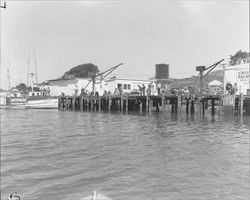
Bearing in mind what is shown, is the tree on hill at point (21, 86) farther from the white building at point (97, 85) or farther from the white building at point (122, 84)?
the white building at point (122, 84)

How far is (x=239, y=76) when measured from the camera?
48.3m

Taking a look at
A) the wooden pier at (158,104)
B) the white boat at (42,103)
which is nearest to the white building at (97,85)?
the wooden pier at (158,104)

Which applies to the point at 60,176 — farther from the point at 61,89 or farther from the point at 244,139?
the point at 61,89

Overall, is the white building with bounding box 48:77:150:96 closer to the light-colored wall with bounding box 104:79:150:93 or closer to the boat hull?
the light-colored wall with bounding box 104:79:150:93

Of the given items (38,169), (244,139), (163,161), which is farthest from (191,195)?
(244,139)

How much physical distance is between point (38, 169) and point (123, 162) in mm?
3184

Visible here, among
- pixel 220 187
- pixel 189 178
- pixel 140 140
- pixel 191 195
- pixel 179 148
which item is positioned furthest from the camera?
pixel 140 140

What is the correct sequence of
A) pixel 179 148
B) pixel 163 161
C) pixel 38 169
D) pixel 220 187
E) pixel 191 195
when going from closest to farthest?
pixel 191 195, pixel 220 187, pixel 38 169, pixel 163 161, pixel 179 148

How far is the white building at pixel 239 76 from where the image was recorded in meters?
47.5

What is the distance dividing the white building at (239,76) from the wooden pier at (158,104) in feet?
11.6

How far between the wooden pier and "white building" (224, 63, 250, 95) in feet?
11.6

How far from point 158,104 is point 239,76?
13534 millimetres

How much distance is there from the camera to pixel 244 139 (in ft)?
72.0

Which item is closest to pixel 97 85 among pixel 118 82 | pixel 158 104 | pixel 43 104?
pixel 118 82
